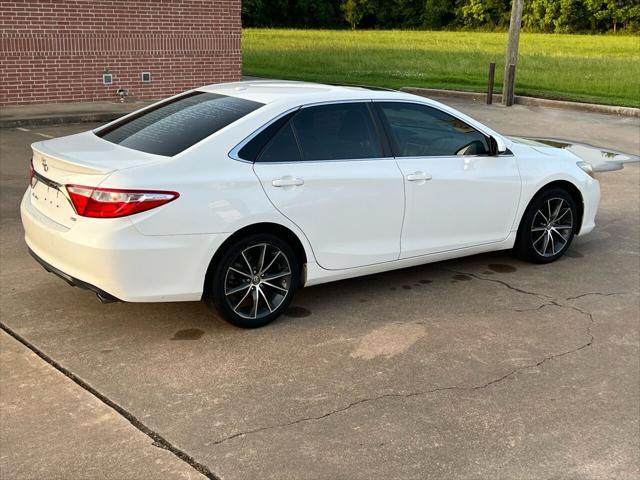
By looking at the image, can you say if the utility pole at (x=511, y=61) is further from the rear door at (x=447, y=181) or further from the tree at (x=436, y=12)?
the tree at (x=436, y=12)

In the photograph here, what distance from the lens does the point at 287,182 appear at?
5.41m

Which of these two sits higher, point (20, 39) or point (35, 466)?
point (20, 39)

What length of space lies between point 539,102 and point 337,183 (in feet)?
48.5

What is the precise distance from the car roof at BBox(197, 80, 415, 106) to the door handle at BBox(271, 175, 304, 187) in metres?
0.57

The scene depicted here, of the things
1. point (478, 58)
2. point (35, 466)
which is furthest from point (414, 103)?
point (478, 58)

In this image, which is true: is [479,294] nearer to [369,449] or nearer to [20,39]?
[369,449]

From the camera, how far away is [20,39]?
15742 mm

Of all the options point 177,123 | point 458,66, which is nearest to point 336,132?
point 177,123

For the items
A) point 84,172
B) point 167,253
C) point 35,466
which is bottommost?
point 35,466

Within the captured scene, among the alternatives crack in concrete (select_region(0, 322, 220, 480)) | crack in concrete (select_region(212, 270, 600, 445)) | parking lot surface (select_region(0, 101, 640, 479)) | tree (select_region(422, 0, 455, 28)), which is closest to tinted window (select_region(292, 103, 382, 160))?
parking lot surface (select_region(0, 101, 640, 479))

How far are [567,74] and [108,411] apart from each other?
2443cm

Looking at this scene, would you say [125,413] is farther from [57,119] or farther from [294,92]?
[57,119]

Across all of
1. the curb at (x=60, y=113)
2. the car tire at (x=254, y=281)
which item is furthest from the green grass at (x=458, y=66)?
the car tire at (x=254, y=281)

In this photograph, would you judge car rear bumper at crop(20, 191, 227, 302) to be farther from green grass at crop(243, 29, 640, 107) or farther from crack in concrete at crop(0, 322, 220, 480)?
green grass at crop(243, 29, 640, 107)
